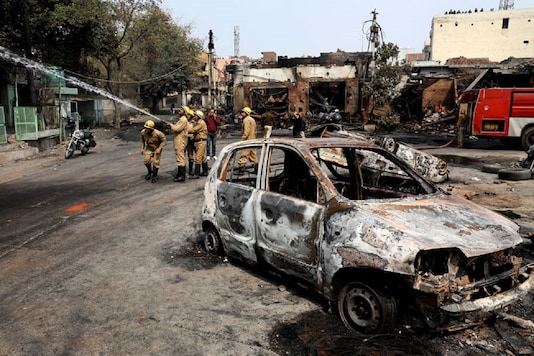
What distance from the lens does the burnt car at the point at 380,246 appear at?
10.6 ft

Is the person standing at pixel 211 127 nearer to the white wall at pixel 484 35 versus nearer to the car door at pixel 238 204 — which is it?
the car door at pixel 238 204

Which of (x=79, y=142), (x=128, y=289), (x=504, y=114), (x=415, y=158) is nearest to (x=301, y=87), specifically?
(x=504, y=114)

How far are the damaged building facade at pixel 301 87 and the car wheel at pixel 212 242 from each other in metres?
26.2

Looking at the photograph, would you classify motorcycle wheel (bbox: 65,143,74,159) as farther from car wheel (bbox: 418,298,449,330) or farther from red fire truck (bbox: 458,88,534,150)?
car wheel (bbox: 418,298,449,330)

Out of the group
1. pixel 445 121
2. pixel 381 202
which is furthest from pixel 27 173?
pixel 445 121

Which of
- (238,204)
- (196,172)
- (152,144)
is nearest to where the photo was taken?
(238,204)

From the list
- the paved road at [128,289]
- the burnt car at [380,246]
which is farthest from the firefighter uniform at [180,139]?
the burnt car at [380,246]

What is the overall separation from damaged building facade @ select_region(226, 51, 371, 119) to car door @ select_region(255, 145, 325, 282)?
26.8 m

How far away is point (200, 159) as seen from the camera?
11141mm

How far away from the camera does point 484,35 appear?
46031 millimetres

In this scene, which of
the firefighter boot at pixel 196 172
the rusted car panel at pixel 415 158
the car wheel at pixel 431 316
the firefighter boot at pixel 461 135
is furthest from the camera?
the firefighter boot at pixel 461 135

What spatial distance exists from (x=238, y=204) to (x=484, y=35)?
164 ft

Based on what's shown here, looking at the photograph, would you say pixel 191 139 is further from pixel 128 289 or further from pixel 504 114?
pixel 504 114

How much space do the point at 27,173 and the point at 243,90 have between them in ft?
70.3
